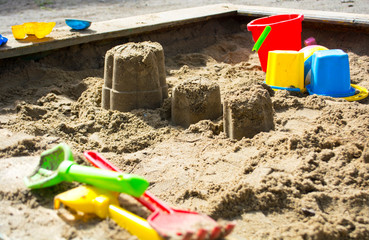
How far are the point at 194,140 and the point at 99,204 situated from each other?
1.40m

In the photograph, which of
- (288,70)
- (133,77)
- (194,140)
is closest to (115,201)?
(194,140)

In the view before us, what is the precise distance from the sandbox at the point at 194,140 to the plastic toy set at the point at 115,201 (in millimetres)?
53

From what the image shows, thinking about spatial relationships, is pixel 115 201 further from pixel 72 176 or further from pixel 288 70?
pixel 288 70

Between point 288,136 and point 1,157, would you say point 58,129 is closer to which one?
point 1,157

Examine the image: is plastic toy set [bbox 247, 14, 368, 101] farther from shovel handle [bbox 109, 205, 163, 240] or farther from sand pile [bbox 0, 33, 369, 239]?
shovel handle [bbox 109, 205, 163, 240]

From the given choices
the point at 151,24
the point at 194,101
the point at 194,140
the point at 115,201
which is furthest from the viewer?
the point at 151,24

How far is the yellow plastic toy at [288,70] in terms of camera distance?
3.91 m

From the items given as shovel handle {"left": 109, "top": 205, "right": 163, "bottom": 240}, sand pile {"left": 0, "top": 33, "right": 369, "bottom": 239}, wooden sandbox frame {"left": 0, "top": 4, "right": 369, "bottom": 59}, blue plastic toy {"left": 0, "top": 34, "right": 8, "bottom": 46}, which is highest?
blue plastic toy {"left": 0, "top": 34, "right": 8, "bottom": 46}

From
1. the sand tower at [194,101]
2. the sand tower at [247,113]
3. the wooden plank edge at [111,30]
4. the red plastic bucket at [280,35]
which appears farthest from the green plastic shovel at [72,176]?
the red plastic bucket at [280,35]

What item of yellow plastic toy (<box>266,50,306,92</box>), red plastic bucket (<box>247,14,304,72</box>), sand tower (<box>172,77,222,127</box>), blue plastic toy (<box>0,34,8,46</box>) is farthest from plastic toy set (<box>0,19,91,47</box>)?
yellow plastic toy (<box>266,50,306,92</box>)

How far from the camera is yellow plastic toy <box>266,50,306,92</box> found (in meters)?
3.91

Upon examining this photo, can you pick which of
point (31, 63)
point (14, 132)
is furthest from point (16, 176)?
point (31, 63)

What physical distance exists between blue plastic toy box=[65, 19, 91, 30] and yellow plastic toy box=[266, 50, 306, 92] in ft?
6.32

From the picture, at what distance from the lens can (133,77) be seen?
3.56m
